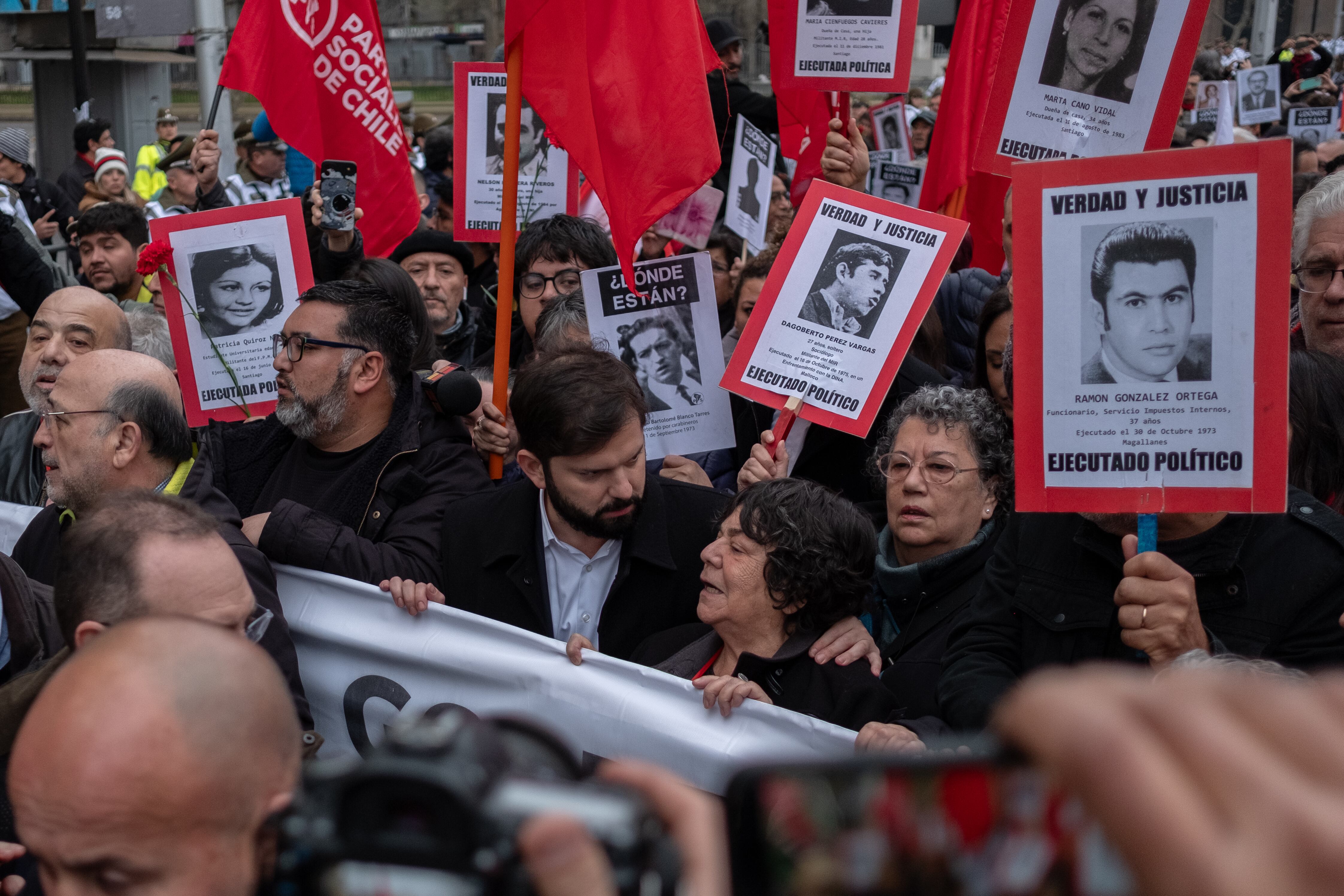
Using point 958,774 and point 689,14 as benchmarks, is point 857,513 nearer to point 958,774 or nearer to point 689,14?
point 689,14

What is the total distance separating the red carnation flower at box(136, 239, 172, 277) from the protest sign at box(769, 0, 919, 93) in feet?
8.19

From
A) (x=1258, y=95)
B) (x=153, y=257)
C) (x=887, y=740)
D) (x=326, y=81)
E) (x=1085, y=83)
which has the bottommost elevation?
(x=887, y=740)

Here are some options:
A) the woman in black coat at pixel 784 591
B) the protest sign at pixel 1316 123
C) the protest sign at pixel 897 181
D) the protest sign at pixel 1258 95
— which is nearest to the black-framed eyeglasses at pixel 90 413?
the woman in black coat at pixel 784 591

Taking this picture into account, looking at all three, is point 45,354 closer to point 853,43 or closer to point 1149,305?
point 853,43

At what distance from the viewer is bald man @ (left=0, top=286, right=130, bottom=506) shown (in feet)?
14.7

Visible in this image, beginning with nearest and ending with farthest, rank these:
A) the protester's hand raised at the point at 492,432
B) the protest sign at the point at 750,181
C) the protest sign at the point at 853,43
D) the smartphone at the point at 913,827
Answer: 1. the smartphone at the point at 913,827
2. the protester's hand raised at the point at 492,432
3. the protest sign at the point at 853,43
4. the protest sign at the point at 750,181

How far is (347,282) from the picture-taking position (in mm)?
4133

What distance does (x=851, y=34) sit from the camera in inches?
188

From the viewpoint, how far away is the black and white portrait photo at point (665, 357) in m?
4.14

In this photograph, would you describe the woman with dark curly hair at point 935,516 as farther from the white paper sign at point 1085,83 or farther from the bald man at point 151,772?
the bald man at point 151,772

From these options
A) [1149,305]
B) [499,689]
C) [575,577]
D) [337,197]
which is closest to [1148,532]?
[1149,305]

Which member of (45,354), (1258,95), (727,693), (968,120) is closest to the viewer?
(727,693)

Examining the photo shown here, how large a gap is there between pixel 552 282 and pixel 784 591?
2.44 meters

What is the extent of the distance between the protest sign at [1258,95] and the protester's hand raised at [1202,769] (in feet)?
41.8
